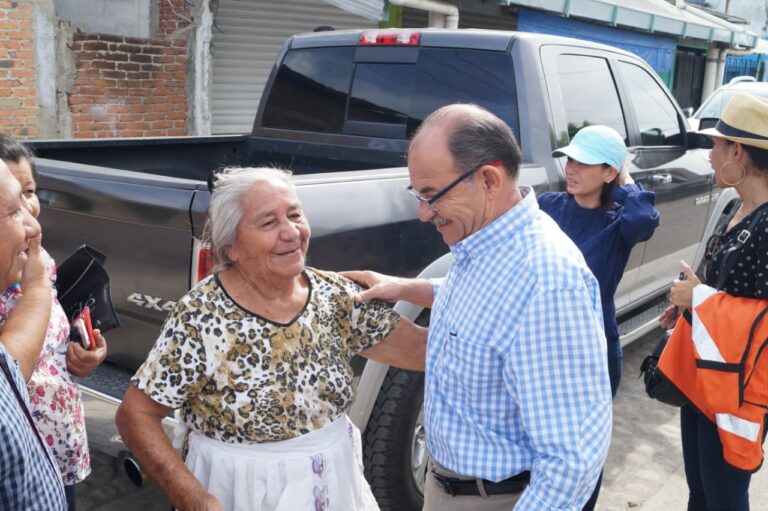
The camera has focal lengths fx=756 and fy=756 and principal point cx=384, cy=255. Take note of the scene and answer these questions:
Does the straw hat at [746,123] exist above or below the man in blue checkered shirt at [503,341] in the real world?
above

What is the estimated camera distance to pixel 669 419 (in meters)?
4.68

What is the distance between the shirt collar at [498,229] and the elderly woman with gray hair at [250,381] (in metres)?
0.52

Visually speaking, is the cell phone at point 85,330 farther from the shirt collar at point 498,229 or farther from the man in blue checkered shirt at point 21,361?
the shirt collar at point 498,229

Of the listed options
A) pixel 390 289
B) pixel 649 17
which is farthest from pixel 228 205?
pixel 649 17

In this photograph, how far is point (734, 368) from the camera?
250cm

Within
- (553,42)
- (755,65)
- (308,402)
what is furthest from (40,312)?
(755,65)

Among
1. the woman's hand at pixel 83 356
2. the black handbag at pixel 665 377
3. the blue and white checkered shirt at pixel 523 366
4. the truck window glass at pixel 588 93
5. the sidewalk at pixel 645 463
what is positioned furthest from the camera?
the truck window glass at pixel 588 93

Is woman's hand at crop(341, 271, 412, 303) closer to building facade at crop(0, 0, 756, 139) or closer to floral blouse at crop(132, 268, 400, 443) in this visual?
floral blouse at crop(132, 268, 400, 443)

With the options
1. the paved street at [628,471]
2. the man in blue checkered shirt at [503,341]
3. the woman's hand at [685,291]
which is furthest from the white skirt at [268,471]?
the woman's hand at [685,291]

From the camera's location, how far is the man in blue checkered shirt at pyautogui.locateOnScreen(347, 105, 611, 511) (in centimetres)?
157

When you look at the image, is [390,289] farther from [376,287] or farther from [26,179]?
[26,179]

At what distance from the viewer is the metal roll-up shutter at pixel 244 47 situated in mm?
9258

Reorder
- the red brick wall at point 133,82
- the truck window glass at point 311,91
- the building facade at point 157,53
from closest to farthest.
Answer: the truck window glass at point 311,91, the building facade at point 157,53, the red brick wall at point 133,82

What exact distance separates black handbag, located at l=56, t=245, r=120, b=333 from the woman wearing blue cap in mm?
1860
